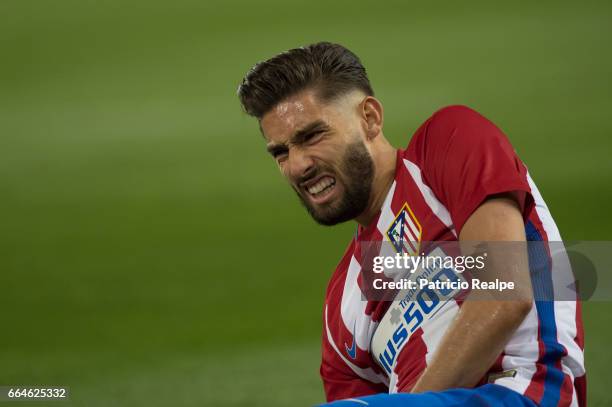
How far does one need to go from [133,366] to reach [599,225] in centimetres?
164

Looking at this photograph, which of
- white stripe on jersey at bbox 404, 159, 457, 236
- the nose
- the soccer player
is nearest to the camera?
the soccer player

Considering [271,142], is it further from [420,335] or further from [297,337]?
[297,337]

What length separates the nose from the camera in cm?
186

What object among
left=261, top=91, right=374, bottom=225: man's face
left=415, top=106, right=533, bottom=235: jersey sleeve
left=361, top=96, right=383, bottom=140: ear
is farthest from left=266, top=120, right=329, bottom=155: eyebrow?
Result: left=415, top=106, right=533, bottom=235: jersey sleeve

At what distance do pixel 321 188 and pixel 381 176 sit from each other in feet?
0.39

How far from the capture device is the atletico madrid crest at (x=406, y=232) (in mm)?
1770

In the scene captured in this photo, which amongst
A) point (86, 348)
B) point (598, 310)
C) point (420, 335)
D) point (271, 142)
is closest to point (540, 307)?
point (420, 335)

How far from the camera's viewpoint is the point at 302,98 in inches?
74.3

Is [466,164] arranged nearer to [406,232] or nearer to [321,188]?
[406,232]

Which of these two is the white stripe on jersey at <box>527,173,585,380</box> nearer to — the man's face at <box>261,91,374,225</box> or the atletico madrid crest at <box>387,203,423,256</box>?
the atletico madrid crest at <box>387,203,423,256</box>

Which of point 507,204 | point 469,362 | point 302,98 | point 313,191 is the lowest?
point 469,362

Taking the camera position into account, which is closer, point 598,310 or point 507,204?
point 507,204

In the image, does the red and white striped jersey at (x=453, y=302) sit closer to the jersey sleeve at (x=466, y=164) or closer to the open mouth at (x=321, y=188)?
the jersey sleeve at (x=466, y=164)

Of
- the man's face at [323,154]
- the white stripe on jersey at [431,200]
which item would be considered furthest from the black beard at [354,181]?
the white stripe on jersey at [431,200]
